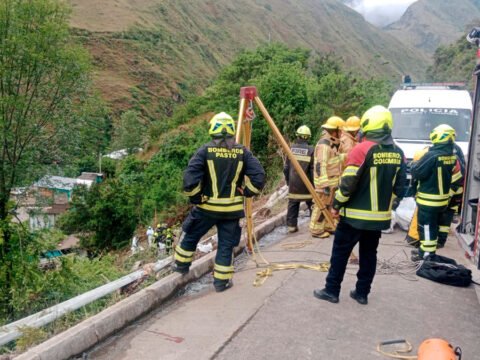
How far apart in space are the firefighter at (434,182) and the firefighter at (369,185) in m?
1.74

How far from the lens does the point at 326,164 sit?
7051 millimetres

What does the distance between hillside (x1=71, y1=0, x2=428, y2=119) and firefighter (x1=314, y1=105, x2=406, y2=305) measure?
4573 cm

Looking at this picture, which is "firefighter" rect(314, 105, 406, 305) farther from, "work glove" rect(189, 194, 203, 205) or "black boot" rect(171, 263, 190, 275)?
"black boot" rect(171, 263, 190, 275)

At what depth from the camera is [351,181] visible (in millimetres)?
4398

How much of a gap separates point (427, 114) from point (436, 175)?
13.5 ft

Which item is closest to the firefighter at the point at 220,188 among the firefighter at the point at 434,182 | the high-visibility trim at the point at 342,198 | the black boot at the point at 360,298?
the high-visibility trim at the point at 342,198

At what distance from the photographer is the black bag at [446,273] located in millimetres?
5479

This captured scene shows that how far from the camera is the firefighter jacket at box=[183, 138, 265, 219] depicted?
4.94 m

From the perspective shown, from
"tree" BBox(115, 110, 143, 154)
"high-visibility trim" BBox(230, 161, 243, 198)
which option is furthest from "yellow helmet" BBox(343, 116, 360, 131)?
"tree" BBox(115, 110, 143, 154)

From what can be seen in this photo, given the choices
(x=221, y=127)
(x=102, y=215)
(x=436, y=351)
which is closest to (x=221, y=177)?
(x=221, y=127)

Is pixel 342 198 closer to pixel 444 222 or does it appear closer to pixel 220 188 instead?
pixel 220 188

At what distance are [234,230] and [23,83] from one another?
16.6 meters

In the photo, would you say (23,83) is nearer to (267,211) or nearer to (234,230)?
(267,211)

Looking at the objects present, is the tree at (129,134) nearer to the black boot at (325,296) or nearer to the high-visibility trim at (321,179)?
the high-visibility trim at (321,179)
